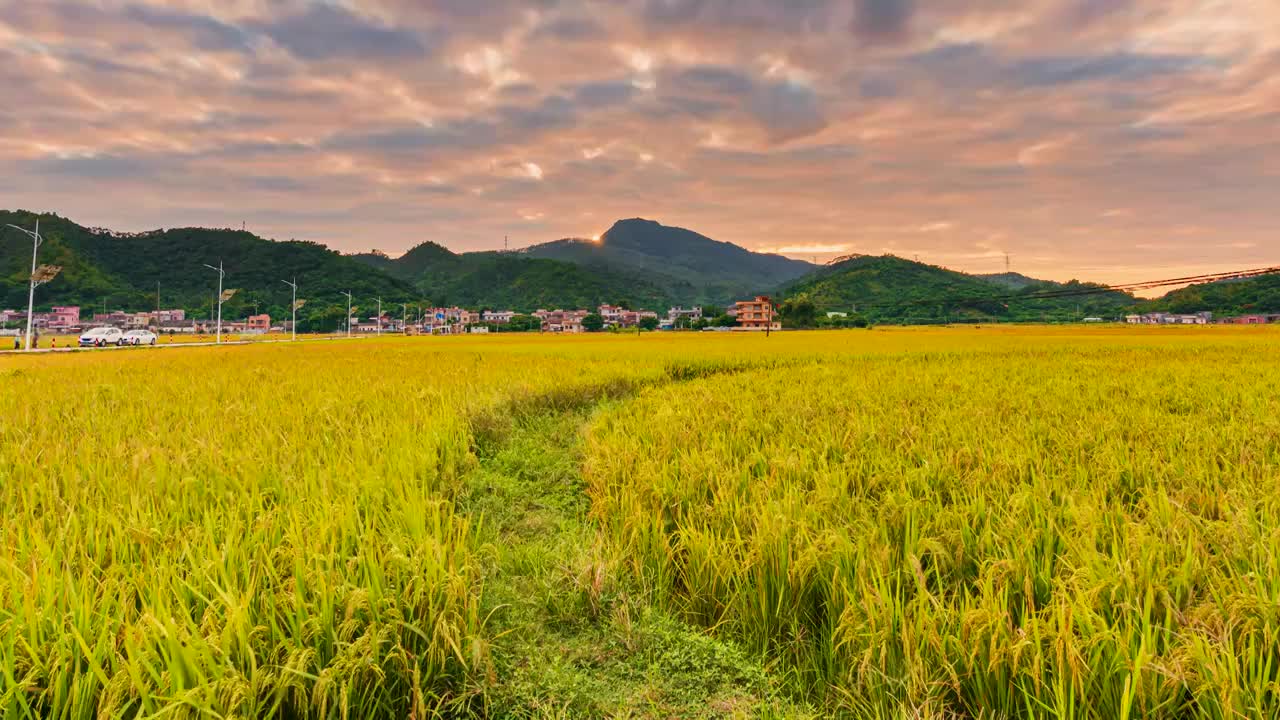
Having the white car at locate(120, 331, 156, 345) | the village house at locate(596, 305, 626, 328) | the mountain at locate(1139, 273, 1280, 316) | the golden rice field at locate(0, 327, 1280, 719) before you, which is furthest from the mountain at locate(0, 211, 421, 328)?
the mountain at locate(1139, 273, 1280, 316)

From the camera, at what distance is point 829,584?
257 centimetres

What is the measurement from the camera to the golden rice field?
174 centimetres

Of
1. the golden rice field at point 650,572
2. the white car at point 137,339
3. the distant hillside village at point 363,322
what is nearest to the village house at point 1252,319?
the distant hillside village at point 363,322

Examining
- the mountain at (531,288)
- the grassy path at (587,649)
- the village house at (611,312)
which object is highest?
the mountain at (531,288)

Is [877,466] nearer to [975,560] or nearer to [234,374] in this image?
[975,560]

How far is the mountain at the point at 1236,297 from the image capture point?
61.8 m

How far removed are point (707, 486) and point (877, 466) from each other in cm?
146

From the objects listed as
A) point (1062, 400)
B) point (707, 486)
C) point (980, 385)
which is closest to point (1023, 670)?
point (707, 486)

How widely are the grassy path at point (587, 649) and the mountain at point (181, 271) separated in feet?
384

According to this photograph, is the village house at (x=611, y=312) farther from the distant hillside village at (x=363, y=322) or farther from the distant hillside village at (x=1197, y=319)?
the distant hillside village at (x=1197, y=319)

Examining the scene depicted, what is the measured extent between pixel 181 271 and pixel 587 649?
16217cm

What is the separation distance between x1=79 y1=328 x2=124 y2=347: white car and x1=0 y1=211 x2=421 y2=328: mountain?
75550 mm

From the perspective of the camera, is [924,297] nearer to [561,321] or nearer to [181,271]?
[561,321]

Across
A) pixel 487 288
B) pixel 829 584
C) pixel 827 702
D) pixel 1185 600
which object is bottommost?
pixel 827 702
